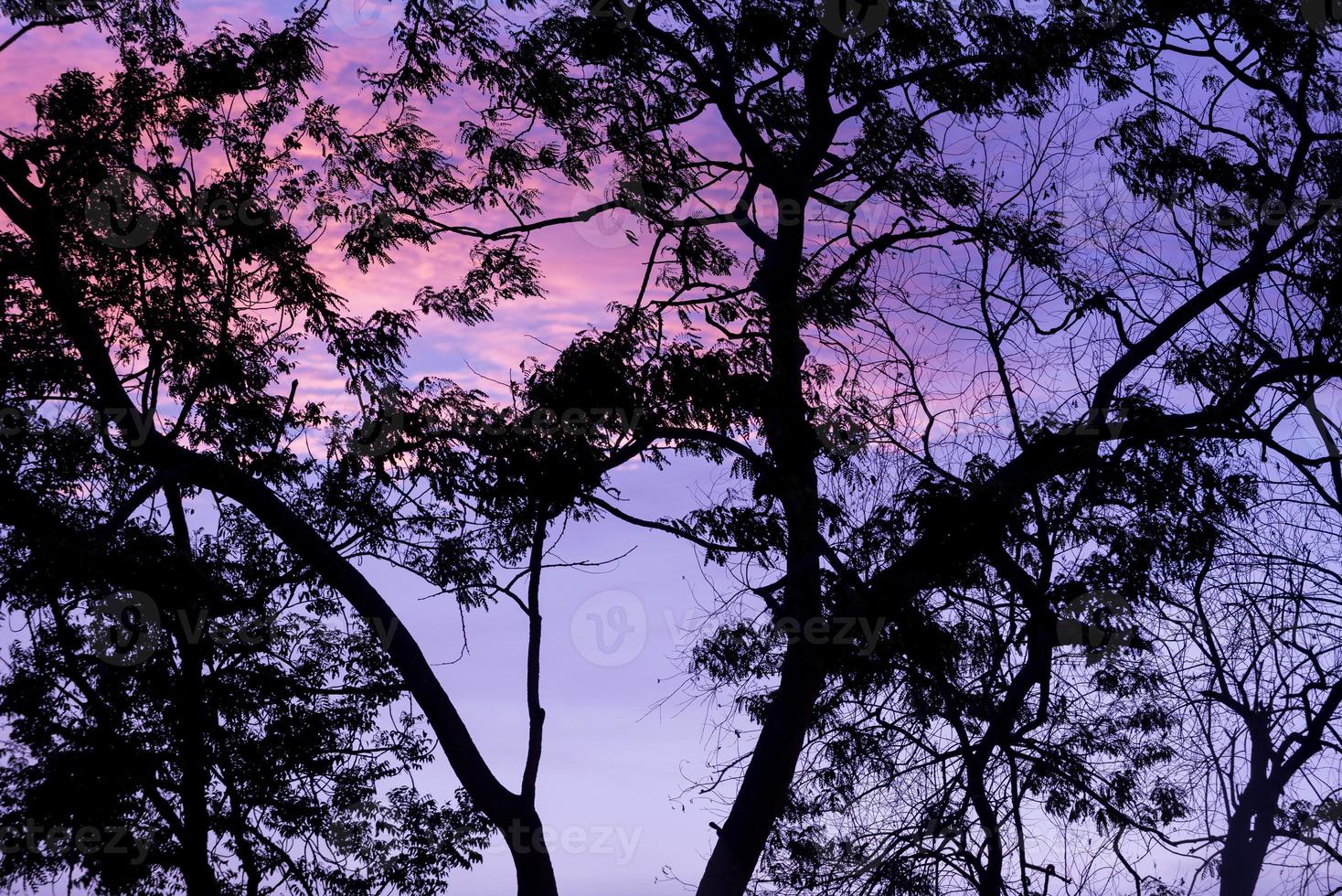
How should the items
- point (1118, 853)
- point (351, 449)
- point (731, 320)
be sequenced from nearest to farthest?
point (1118, 853) → point (731, 320) → point (351, 449)

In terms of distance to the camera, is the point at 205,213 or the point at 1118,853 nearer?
the point at 1118,853

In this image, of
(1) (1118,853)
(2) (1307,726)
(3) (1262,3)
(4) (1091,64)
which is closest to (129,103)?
(4) (1091,64)

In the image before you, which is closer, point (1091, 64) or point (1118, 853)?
point (1118, 853)

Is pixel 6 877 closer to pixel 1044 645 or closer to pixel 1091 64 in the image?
pixel 1044 645

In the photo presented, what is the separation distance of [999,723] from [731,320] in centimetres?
412

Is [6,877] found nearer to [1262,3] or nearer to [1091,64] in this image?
[1091,64]

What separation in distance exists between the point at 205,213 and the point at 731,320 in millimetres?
5527

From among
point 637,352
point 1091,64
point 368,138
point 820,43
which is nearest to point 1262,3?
point 1091,64

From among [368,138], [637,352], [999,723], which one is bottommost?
[999,723]

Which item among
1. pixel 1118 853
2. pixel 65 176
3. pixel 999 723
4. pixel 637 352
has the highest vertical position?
pixel 65 176

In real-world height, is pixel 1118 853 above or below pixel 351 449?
below

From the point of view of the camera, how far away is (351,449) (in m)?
11.9

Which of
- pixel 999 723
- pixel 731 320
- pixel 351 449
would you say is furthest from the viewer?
pixel 351 449

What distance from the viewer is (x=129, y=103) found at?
12.4 metres
